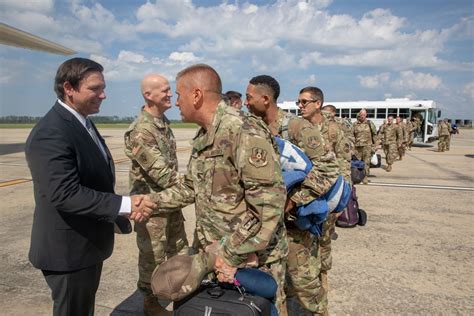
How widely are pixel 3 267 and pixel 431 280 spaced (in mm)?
4806

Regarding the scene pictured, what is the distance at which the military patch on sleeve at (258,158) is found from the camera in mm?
1666

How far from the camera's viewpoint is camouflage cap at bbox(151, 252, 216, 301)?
1.66m

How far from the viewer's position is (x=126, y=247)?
4.79 metres

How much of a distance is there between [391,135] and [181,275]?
13053 millimetres

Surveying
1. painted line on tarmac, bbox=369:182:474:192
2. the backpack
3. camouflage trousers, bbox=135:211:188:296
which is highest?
camouflage trousers, bbox=135:211:188:296

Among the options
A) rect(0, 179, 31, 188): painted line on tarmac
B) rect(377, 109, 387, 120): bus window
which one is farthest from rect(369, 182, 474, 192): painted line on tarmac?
rect(377, 109, 387, 120): bus window

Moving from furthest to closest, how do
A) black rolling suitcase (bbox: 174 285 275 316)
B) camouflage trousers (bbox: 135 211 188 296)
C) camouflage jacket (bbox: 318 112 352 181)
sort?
camouflage jacket (bbox: 318 112 352 181)
camouflage trousers (bbox: 135 211 188 296)
black rolling suitcase (bbox: 174 285 275 316)

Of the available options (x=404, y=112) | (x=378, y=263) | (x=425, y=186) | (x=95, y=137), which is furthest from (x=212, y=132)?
(x=404, y=112)

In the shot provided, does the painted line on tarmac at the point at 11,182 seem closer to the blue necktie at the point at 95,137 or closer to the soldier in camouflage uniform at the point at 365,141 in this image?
the blue necktie at the point at 95,137

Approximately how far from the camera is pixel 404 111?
2248cm

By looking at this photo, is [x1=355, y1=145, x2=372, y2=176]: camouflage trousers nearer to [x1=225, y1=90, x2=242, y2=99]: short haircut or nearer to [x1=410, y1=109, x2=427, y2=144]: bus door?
[x1=225, y1=90, x2=242, y2=99]: short haircut

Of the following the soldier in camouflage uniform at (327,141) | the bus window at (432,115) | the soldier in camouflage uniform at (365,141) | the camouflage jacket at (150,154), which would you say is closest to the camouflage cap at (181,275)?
the camouflage jacket at (150,154)

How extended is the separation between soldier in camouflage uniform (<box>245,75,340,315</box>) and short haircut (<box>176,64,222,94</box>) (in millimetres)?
1048

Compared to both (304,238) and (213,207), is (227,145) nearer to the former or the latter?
(213,207)
